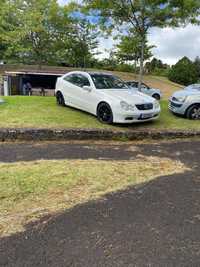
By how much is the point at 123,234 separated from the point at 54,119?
5566 mm

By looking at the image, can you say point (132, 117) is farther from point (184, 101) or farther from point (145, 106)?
point (184, 101)

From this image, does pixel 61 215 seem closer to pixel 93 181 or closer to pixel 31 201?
pixel 31 201

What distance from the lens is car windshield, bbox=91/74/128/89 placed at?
29.2 ft

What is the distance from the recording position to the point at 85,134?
7258 mm

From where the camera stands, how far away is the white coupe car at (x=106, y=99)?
7.88 m

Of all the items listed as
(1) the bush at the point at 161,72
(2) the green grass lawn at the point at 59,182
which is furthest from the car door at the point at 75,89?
(1) the bush at the point at 161,72

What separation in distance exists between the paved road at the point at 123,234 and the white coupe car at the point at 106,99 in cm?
361

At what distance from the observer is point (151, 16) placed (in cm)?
1078

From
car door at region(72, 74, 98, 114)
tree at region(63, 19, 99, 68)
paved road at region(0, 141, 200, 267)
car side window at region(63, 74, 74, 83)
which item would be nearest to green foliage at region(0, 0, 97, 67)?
tree at region(63, 19, 99, 68)

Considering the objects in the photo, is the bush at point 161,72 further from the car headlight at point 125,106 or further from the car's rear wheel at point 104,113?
the car headlight at point 125,106

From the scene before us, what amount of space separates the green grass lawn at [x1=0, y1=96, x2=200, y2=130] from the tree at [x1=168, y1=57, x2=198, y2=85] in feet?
104

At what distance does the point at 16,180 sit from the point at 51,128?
305cm

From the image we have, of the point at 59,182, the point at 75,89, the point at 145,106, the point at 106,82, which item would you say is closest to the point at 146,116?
the point at 145,106

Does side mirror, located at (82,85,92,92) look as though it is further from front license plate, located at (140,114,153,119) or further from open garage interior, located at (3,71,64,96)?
open garage interior, located at (3,71,64,96)
